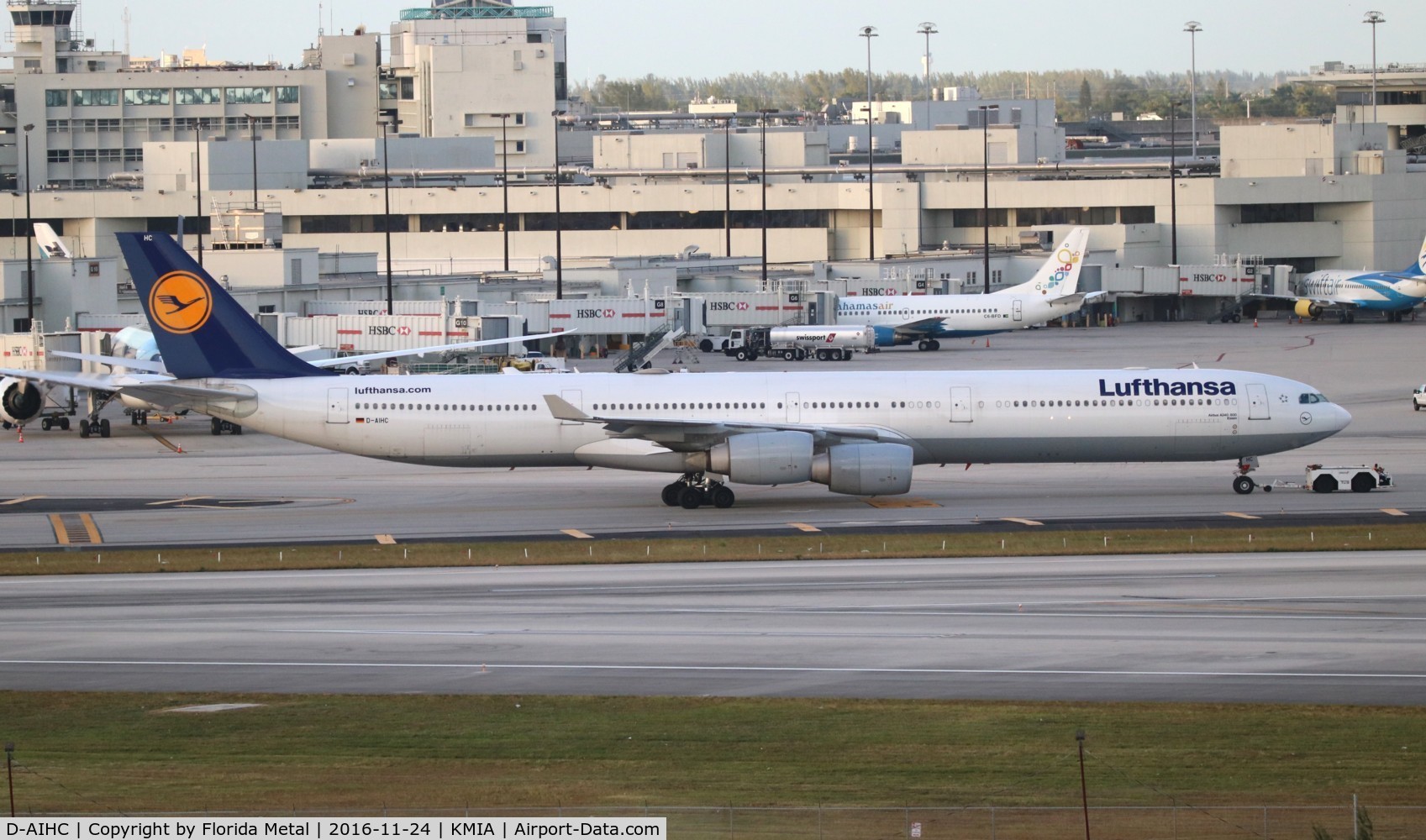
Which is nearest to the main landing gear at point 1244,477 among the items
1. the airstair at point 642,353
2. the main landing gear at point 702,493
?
the main landing gear at point 702,493

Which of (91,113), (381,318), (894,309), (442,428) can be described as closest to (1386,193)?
(894,309)

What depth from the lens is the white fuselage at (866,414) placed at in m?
49.2

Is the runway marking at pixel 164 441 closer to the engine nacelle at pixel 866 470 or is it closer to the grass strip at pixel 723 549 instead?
the grass strip at pixel 723 549

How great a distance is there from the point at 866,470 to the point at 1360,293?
81.2m

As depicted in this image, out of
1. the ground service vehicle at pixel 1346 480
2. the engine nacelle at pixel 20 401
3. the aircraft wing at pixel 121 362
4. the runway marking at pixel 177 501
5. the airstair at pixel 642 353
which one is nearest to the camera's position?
the ground service vehicle at pixel 1346 480

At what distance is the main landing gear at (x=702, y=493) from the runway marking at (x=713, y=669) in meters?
18.5

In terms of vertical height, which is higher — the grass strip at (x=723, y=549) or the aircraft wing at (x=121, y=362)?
the aircraft wing at (x=121, y=362)

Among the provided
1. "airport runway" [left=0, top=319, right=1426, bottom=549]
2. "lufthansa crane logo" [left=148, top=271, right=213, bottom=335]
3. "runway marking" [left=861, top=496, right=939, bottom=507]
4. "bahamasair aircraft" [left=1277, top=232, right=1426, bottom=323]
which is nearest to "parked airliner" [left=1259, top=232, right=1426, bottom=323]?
"bahamasair aircraft" [left=1277, top=232, right=1426, bottom=323]

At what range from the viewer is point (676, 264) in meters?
126

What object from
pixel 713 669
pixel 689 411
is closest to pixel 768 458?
pixel 689 411

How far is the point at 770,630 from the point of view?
110 feet

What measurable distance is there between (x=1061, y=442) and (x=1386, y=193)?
92.4 m

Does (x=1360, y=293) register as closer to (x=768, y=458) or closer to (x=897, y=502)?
(x=897, y=502)

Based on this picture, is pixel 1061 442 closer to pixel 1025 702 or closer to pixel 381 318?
pixel 1025 702
